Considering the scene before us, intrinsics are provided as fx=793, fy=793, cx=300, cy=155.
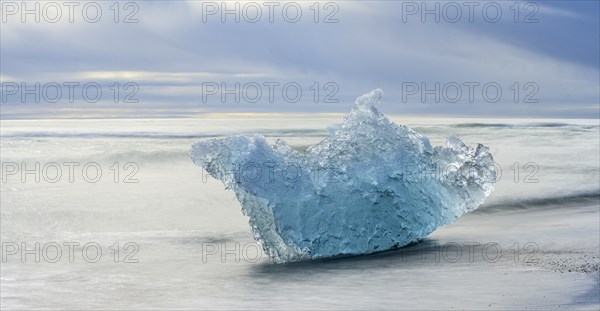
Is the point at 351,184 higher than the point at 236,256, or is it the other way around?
the point at 351,184

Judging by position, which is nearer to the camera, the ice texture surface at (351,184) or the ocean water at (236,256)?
the ocean water at (236,256)

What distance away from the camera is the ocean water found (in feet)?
20.3

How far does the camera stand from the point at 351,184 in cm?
777

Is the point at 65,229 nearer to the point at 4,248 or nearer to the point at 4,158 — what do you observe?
the point at 4,248

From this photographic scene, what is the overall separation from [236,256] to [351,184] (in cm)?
147

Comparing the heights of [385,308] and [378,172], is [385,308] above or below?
below

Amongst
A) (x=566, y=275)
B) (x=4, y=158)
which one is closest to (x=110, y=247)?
(x=566, y=275)

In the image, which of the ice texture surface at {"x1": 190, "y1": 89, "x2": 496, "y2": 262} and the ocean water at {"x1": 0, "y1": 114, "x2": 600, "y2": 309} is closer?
the ocean water at {"x1": 0, "y1": 114, "x2": 600, "y2": 309}

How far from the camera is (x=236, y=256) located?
27.0ft

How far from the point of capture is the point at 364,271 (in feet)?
23.2

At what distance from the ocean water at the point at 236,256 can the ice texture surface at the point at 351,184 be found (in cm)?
24

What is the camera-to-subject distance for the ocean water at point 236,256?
620 cm

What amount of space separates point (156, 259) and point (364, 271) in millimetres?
2386

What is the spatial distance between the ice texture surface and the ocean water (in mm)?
245
